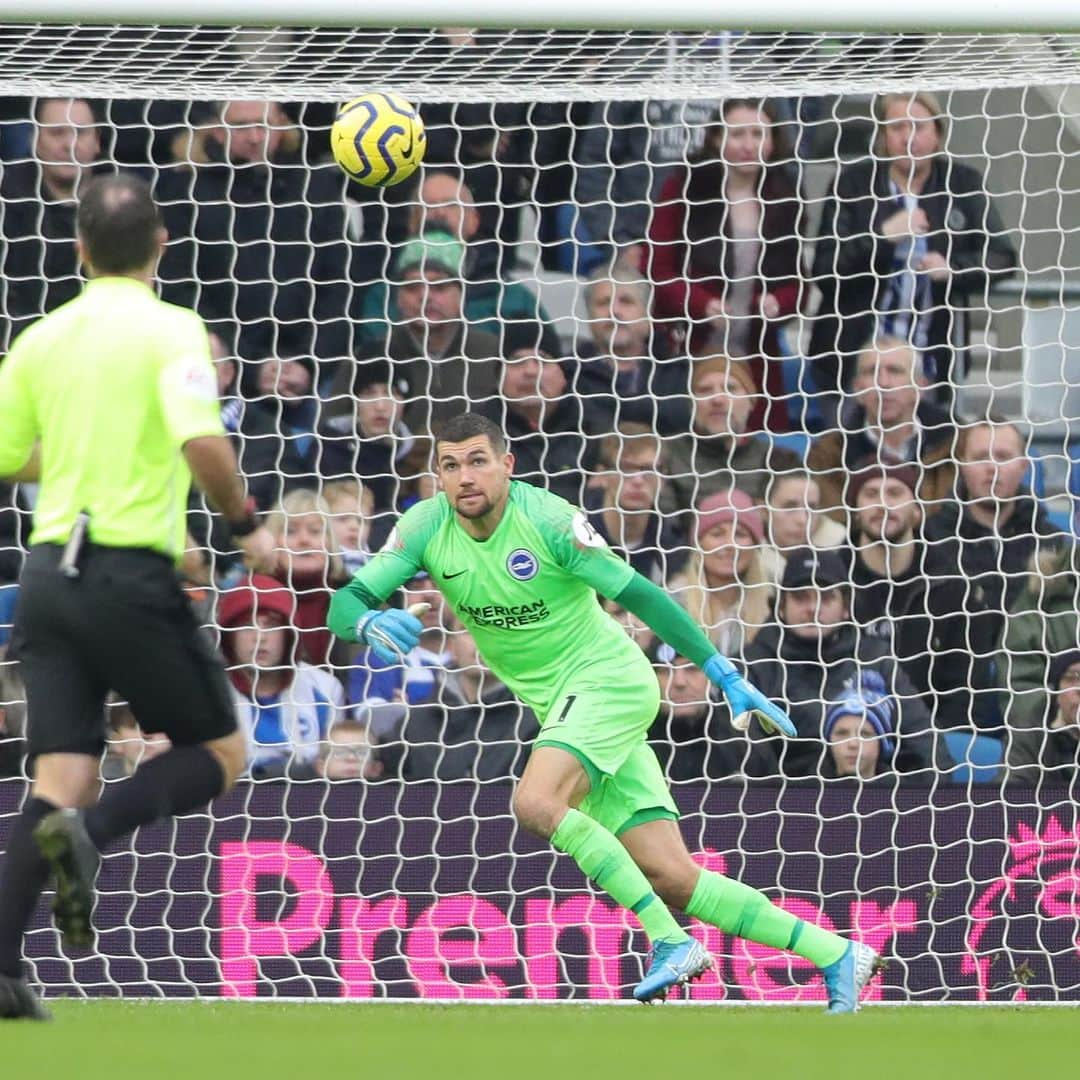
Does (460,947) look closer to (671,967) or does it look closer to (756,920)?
(756,920)

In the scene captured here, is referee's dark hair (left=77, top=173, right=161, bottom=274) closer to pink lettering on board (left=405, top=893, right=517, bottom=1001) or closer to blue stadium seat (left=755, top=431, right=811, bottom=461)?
pink lettering on board (left=405, top=893, right=517, bottom=1001)

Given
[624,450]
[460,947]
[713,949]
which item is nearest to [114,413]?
[460,947]

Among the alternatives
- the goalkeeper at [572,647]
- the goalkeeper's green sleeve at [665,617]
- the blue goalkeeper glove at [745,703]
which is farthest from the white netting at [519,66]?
the blue goalkeeper glove at [745,703]

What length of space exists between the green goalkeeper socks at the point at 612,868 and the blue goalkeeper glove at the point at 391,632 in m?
0.65

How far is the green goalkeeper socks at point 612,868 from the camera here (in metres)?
5.74

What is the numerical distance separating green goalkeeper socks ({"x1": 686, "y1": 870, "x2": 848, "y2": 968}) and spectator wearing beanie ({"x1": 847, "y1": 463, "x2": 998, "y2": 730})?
216 centimetres

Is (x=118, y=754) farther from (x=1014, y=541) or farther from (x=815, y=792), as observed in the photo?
(x=1014, y=541)

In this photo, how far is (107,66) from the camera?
292 inches

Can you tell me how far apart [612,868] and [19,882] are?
79.6 inches

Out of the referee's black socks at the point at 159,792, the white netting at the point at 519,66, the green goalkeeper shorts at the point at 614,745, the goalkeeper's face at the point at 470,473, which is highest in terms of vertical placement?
the white netting at the point at 519,66

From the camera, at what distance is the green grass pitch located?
3.31 meters

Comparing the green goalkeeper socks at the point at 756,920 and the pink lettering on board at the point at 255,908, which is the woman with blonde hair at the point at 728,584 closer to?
the pink lettering on board at the point at 255,908

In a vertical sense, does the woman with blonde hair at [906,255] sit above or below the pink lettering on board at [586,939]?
above

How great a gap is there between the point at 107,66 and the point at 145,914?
3070 millimetres
